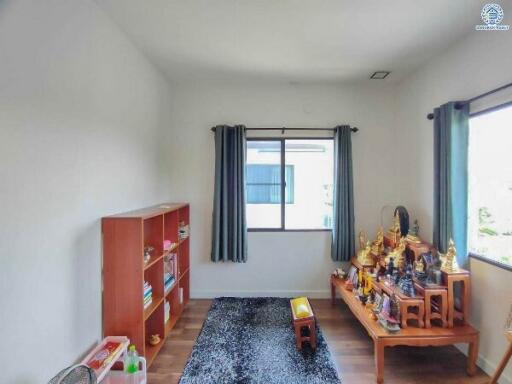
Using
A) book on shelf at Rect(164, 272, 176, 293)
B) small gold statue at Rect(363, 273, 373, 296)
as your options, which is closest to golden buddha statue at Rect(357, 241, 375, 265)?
small gold statue at Rect(363, 273, 373, 296)

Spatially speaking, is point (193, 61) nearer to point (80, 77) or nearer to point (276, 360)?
point (80, 77)

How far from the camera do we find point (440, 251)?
2.23 meters

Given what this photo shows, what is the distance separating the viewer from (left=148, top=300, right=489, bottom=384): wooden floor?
1861 mm

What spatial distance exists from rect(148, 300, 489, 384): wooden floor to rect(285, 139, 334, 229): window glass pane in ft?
3.88

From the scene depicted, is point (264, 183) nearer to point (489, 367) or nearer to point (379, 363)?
point (379, 363)

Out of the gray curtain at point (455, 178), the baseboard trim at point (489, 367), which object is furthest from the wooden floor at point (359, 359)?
the gray curtain at point (455, 178)

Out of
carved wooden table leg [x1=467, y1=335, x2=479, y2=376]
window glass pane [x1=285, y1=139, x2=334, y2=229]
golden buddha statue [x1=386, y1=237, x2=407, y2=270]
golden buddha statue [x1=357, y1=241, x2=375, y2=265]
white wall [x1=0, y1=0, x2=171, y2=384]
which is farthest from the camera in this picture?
window glass pane [x1=285, y1=139, x2=334, y2=229]

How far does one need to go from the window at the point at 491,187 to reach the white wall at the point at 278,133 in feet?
3.58

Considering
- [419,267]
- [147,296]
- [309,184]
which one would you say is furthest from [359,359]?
[309,184]

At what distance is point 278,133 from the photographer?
3.17 metres

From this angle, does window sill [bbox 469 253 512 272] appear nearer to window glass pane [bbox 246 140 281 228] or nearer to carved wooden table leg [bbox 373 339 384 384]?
carved wooden table leg [bbox 373 339 384 384]

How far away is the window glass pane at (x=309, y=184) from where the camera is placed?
10.7 ft

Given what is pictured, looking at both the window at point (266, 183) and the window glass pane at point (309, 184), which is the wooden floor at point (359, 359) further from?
the window at point (266, 183)

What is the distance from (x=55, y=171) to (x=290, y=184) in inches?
95.7
